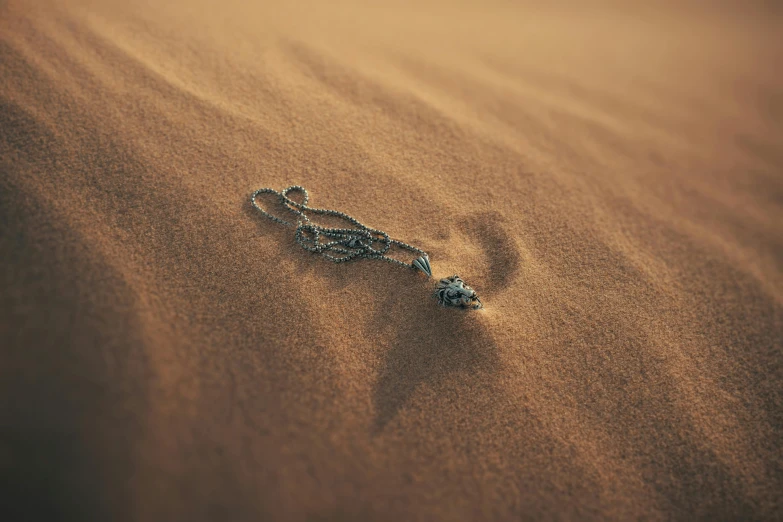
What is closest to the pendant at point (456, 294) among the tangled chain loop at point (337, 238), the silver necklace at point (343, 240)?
the silver necklace at point (343, 240)

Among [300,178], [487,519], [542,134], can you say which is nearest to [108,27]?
[300,178]

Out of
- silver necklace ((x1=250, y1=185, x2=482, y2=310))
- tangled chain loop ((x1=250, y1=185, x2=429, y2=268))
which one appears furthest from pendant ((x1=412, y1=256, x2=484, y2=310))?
tangled chain loop ((x1=250, y1=185, x2=429, y2=268))

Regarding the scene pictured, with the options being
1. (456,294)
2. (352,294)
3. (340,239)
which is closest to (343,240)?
(340,239)

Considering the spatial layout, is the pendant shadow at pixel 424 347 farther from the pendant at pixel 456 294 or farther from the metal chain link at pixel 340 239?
the metal chain link at pixel 340 239

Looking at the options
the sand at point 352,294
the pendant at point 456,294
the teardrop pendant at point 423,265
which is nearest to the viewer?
the sand at point 352,294

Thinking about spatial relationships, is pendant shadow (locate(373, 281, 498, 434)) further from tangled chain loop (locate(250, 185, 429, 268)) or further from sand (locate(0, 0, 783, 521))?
tangled chain loop (locate(250, 185, 429, 268))

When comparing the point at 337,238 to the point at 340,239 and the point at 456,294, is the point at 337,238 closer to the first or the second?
the point at 340,239

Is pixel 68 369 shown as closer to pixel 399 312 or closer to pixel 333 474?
pixel 333 474
